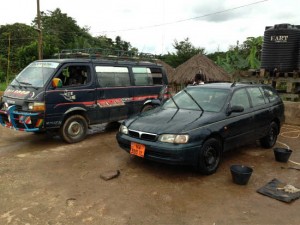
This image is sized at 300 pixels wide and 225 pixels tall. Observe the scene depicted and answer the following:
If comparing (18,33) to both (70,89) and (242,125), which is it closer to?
(70,89)

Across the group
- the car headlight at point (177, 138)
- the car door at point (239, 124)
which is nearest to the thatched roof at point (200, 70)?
the car door at point (239, 124)

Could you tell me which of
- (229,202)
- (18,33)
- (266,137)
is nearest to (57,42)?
(18,33)

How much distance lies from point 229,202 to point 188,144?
3.55ft

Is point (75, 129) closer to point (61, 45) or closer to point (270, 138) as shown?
point (270, 138)

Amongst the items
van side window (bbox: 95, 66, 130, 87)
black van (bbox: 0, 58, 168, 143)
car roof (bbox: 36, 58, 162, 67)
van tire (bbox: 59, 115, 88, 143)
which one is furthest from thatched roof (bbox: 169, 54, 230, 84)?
van tire (bbox: 59, 115, 88, 143)

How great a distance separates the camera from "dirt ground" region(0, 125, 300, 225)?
3787 mm

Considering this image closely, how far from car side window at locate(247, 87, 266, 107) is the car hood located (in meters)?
1.48

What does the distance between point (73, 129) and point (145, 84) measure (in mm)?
3001

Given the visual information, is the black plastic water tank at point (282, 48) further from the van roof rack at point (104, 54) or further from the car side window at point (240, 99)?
the car side window at point (240, 99)

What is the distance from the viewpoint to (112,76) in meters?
8.18

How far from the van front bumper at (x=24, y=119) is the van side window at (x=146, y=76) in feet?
11.0

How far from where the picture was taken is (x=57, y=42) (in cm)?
3089

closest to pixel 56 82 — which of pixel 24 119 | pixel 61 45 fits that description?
pixel 24 119

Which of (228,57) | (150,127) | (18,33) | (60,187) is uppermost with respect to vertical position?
(18,33)
